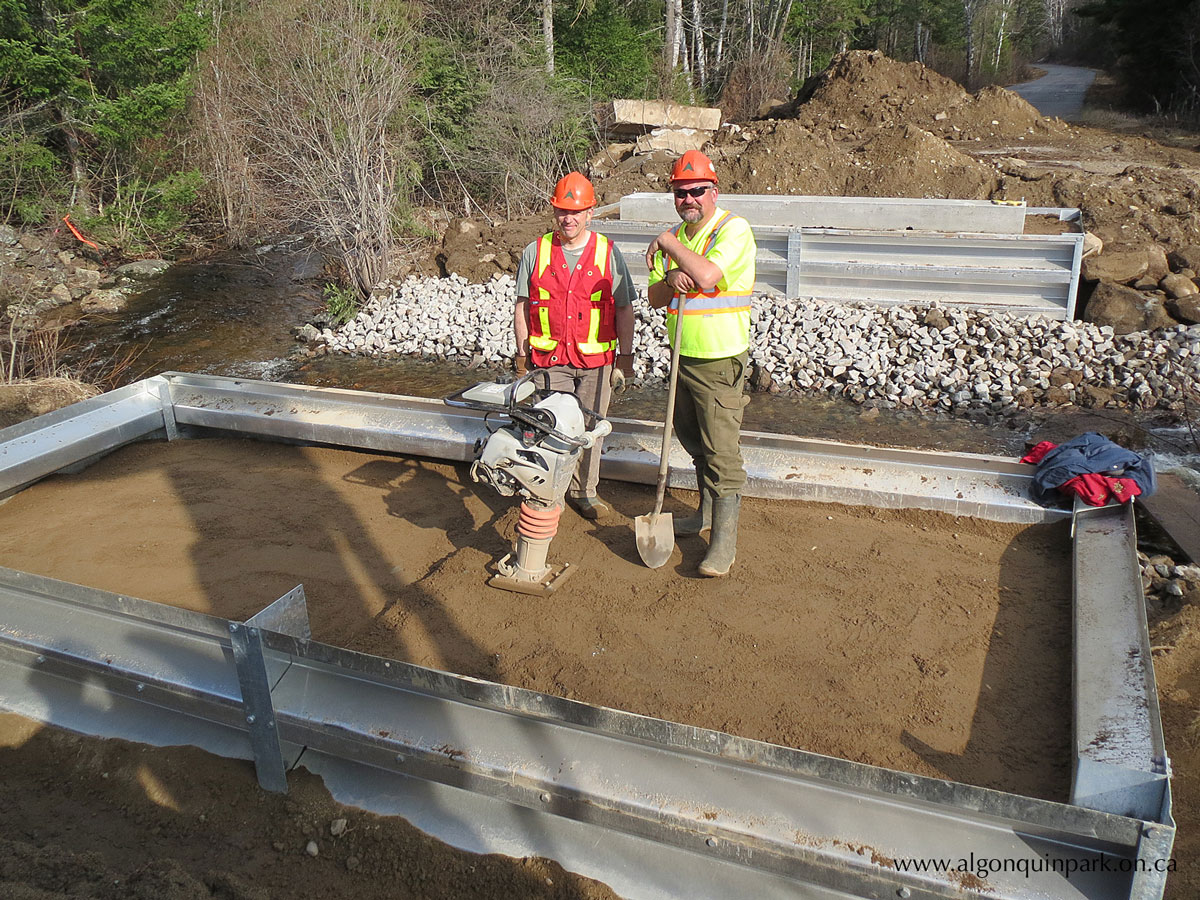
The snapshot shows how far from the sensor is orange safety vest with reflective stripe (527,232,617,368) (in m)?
4.38

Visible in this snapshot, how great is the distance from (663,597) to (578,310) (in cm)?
144

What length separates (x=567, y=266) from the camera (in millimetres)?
4383

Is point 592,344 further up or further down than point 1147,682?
further up

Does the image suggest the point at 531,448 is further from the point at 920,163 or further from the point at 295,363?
the point at 920,163

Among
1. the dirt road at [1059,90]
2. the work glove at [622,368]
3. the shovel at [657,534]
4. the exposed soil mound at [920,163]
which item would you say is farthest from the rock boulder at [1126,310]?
the dirt road at [1059,90]

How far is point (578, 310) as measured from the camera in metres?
4.43

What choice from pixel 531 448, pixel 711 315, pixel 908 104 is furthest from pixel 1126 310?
pixel 908 104

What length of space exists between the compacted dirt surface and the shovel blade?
0.41 ft

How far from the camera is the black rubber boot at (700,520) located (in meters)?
4.56

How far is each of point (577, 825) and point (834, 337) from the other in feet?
23.6

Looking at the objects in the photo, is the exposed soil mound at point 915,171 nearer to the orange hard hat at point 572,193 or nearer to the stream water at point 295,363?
the stream water at point 295,363

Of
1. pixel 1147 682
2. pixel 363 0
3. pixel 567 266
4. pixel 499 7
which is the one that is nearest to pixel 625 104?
pixel 499 7

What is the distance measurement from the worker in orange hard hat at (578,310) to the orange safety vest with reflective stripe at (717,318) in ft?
1.33

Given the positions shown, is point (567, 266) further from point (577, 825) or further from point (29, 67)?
point (29, 67)
